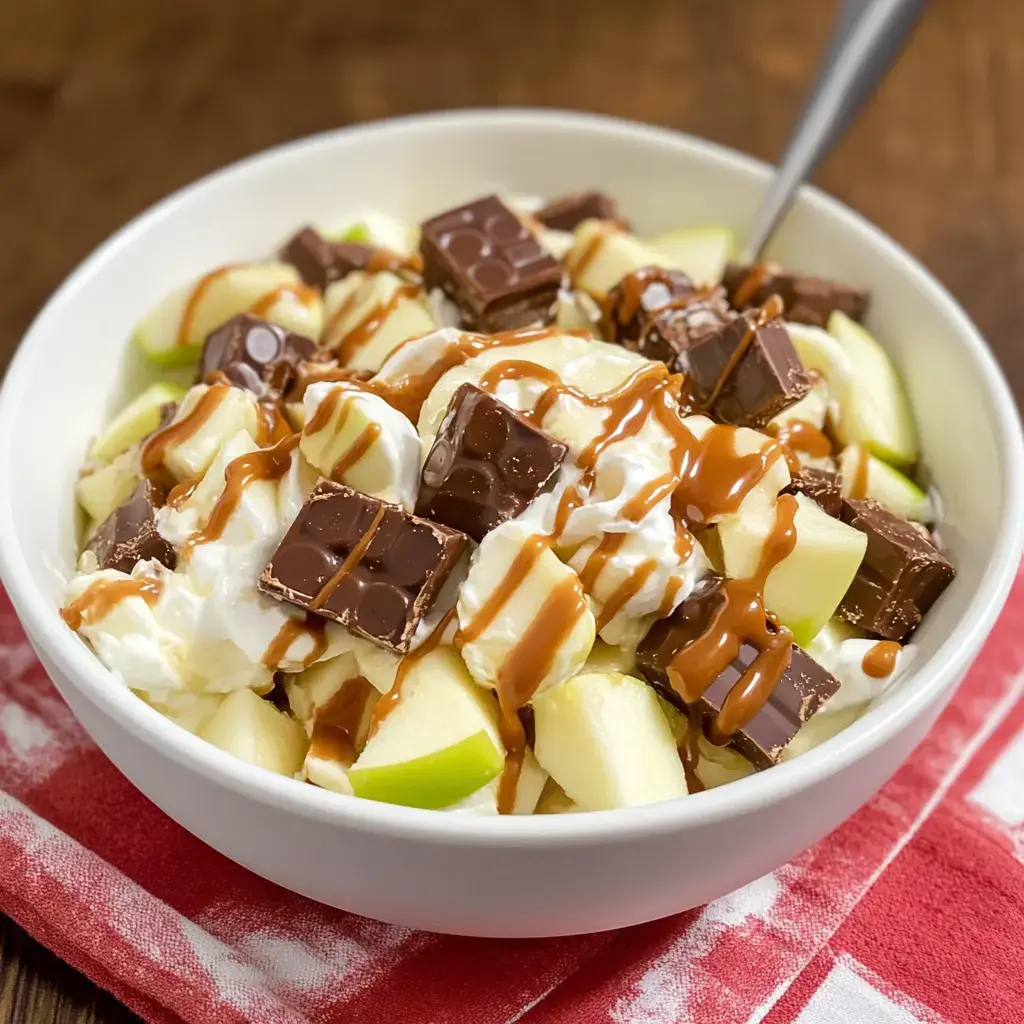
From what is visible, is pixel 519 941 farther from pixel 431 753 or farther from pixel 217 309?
pixel 217 309

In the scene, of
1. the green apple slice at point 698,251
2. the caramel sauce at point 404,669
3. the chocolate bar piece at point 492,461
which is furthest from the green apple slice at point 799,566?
the green apple slice at point 698,251

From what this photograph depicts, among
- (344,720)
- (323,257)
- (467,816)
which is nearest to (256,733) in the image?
(344,720)

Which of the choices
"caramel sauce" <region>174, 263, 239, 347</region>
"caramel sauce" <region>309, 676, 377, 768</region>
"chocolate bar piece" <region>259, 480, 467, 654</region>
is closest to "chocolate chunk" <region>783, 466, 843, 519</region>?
"chocolate bar piece" <region>259, 480, 467, 654</region>

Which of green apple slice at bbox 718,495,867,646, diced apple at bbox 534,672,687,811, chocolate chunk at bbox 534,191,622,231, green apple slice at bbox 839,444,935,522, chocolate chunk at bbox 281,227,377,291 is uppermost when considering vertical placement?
chocolate chunk at bbox 534,191,622,231

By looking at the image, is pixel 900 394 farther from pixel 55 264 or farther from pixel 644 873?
pixel 55 264

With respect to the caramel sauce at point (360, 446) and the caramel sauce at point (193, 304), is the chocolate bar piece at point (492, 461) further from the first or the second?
the caramel sauce at point (193, 304)

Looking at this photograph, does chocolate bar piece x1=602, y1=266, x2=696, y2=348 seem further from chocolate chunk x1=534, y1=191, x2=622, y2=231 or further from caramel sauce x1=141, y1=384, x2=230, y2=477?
caramel sauce x1=141, y1=384, x2=230, y2=477
